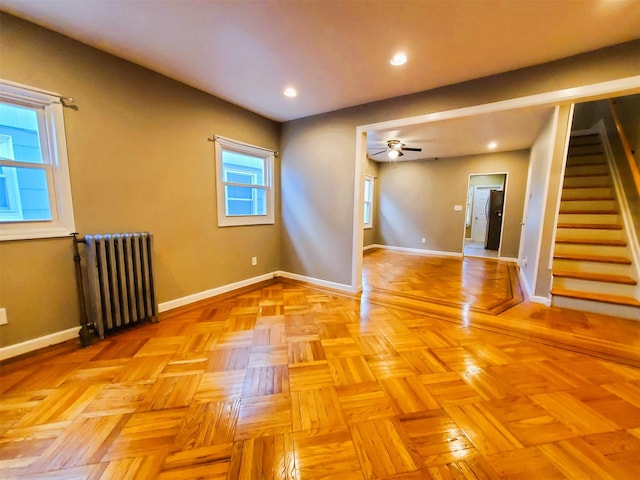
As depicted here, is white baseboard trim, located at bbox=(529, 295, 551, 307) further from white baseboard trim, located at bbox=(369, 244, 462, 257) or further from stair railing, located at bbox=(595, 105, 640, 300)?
white baseboard trim, located at bbox=(369, 244, 462, 257)

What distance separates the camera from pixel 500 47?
1.87m

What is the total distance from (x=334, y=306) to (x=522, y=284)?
2760 millimetres

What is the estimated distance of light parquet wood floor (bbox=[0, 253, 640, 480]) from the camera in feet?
3.48

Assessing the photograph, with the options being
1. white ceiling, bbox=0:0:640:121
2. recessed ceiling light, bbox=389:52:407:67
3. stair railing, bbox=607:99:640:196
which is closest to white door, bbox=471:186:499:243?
stair railing, bbox=607:99:640:196

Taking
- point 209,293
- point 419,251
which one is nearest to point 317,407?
point 209,293

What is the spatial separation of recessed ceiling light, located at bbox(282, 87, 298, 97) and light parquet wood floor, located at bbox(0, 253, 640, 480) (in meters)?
2.40

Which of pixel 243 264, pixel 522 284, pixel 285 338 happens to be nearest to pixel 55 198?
pixel 243 264

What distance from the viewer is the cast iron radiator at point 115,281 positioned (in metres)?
1.96

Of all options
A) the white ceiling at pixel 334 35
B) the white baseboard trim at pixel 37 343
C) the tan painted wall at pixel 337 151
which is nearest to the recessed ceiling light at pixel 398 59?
the white ceiling at pixel 334 35

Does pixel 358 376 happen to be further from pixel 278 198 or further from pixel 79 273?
pixel 278 198

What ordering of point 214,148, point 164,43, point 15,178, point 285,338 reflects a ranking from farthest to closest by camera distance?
point 214,148
point 285,338
point 164,43
point 15,178

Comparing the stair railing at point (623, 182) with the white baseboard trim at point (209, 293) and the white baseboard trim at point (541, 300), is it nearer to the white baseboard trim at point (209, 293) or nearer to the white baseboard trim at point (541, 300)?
the white baseboard trim at point (541, 300)

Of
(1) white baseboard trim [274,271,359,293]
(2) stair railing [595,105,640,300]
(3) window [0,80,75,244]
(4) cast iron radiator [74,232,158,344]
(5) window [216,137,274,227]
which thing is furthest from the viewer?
(1) white baseboard trim [274,271,359,293]

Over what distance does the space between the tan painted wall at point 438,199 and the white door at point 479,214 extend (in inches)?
105
